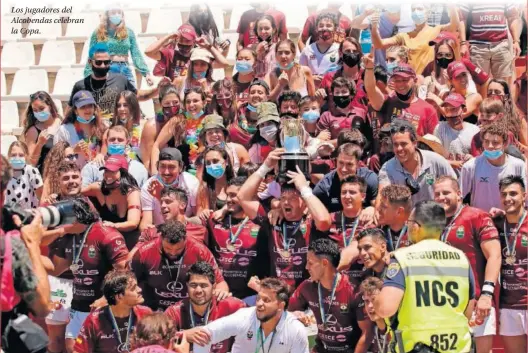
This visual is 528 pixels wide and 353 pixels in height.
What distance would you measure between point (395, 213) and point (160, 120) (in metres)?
3.14

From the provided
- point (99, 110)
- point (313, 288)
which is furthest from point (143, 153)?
point (313, 288)

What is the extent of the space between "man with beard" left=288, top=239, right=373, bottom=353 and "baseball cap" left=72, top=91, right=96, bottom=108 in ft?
11.0

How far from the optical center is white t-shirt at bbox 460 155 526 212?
11703 millimetres

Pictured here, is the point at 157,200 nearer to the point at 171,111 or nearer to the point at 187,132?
the point at 187,132

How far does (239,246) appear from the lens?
1146 cm

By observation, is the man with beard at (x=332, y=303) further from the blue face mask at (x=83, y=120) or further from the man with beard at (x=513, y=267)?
the blue face mask at (x=83, y=120)

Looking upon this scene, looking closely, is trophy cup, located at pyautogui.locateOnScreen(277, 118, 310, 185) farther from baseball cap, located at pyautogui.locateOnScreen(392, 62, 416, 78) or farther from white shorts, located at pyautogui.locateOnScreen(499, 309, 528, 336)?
white shorts, located at pyautogui.locateOnScreen(499, 309, 528, 336)

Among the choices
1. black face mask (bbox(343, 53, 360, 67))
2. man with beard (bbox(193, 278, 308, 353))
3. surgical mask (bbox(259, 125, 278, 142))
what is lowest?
man with beard (bbox(193, 278, 308, 353))

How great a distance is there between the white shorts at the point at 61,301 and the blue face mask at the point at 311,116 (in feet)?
8.76

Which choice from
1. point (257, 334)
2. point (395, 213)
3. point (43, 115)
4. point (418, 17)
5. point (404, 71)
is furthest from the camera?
point (418, 17)

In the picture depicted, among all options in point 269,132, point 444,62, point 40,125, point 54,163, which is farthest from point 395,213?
point 40,125

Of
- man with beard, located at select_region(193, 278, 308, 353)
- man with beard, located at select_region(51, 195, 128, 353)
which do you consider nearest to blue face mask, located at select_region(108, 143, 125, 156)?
man with beard, located at select_region(51, 195, 128, 353)

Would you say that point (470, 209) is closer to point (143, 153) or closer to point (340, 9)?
point (143, 153)

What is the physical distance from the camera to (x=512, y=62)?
46.7ft
